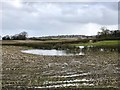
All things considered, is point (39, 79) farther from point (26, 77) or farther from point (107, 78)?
point (107, 78)

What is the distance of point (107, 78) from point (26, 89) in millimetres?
7563

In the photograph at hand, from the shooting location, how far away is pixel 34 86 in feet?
66.1

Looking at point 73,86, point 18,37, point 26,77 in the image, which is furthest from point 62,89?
point 18,37

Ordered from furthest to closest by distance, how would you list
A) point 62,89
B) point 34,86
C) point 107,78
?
point 107,78 → point 34,86 → point 62,89

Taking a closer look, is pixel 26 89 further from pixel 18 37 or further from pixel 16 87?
pixel 18 37

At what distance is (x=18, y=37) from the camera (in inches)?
6299

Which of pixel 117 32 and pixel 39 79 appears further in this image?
pixel 117 32

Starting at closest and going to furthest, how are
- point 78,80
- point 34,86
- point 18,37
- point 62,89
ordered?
1. point 62,89
2. point 34,86
3. point 78,80
4. point 18,37

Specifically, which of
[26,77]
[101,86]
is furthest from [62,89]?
[26,77]

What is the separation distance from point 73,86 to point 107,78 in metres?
5.27

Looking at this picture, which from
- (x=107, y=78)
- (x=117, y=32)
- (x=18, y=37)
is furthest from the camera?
(x=18, y=37)

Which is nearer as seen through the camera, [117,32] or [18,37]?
[117,32]

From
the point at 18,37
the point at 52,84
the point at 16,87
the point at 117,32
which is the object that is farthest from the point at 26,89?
the point at 18,37

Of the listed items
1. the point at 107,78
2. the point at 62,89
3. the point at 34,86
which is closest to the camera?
the point at 62,89
